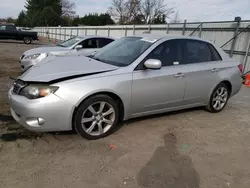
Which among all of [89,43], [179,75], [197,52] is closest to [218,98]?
[197,52]

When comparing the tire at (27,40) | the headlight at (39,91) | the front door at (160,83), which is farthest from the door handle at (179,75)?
the tire at (27,40)

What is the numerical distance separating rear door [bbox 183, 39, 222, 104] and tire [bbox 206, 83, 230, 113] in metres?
0.23

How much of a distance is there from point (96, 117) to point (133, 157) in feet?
2.73

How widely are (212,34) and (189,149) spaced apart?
30.3ft

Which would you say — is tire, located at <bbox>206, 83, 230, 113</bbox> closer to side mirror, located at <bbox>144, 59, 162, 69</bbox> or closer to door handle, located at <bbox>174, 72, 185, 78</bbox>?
door handle, located at <bbox>174, 72, 185, 78</bbox>

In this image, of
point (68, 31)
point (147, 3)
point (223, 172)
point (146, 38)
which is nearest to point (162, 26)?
point (146, 38)

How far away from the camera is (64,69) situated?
3348 mm

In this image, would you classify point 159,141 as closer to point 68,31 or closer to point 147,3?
point 68,31

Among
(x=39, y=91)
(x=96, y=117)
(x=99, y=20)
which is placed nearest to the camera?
(x=39, y=91)

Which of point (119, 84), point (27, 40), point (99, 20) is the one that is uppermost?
point (99, 20)

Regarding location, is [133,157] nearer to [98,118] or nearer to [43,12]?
[98,118]

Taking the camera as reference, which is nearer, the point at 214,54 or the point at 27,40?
the point at 214,54

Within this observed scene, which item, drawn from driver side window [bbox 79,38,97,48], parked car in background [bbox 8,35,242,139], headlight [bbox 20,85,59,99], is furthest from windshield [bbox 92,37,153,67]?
driver side window [bbox 79,38,97,48]

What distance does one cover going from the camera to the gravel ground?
2.56 m
